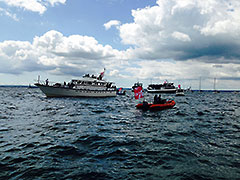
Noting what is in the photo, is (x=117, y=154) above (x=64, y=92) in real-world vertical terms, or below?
below

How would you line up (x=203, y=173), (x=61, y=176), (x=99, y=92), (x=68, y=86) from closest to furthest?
(x=61, y=176), (x=203, y=173), (x=68, y=86), (x=99, y=92)

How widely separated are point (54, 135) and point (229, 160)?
33.0 ft

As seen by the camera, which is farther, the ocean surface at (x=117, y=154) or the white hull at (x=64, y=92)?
the white hull at (x=64, y=92)

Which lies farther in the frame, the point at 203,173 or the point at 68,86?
the point at 68,86

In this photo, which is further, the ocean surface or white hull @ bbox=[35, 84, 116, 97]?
white hull @ bbox=[35, 84, 116, 97]

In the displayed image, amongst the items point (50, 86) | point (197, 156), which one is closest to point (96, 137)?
point (197, 156)

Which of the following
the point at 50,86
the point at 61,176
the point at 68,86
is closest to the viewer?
the point at 61,176

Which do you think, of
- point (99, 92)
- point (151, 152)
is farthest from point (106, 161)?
point (99, 92)

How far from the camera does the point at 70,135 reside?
10.4 meters

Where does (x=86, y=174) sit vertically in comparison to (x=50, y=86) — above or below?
below

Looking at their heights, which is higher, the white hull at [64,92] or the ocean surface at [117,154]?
the white hull at [64,92]

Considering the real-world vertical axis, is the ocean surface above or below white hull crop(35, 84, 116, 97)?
below

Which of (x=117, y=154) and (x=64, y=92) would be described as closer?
(x=117, y=154)

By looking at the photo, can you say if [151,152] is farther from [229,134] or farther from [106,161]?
[229,134]
